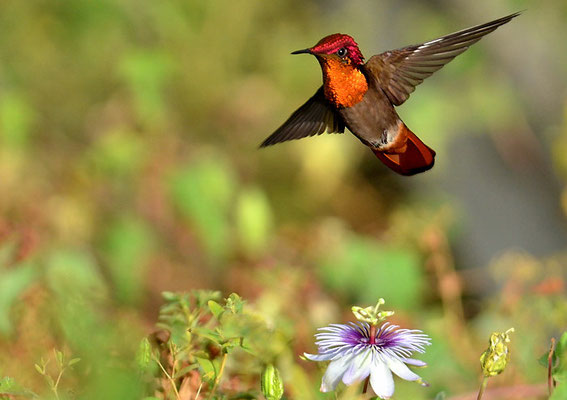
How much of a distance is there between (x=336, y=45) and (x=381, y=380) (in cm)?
22

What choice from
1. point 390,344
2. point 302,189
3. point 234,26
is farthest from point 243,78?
point 390,344

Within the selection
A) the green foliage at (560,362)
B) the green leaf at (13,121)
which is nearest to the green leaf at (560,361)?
the green foliage at (560,362)

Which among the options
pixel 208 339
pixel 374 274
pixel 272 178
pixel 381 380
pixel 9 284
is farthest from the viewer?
pixel 272 178

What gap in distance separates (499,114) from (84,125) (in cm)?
136

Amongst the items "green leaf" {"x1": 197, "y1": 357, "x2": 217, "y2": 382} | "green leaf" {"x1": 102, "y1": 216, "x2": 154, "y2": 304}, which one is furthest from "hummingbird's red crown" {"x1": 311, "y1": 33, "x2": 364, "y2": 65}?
"green leaf" {"x1": 102, "y1": 216, "x2": 154, "y2": 304}

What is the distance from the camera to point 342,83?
0.64 metres

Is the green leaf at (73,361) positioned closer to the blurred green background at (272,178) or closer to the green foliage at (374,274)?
the blurred green background at (272,178)

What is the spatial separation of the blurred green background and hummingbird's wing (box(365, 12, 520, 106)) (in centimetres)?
35

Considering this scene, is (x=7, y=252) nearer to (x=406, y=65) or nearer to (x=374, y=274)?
(x=406, y=65)

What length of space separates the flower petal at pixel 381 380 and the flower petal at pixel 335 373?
18 mm

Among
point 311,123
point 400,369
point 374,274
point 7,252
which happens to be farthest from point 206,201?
point 400,369

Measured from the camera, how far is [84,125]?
10.1 feet

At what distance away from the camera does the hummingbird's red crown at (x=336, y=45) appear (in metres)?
0.60

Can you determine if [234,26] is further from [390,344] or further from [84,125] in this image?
[390,344]
